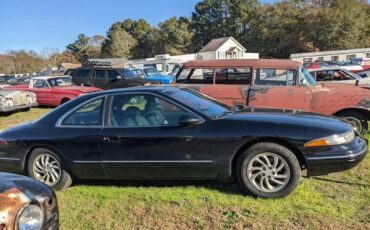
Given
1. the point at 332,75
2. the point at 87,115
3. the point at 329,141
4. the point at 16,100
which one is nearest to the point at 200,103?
the point at 87,115

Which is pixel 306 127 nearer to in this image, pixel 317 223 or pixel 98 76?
pixel 317 223

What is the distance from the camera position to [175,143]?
16.1 feet

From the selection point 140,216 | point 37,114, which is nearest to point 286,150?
point 140,216

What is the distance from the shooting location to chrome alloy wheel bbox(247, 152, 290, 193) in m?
4.72

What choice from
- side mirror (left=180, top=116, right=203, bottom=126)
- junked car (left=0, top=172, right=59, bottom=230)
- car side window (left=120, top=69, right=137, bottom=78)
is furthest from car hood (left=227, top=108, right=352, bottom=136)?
car side window (left=120, top=69, right=137, bottom=78)

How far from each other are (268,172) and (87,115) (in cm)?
248

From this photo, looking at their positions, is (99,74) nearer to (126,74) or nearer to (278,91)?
(126,74)

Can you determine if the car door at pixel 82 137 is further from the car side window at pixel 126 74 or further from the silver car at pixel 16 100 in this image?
the car side window at pixel 126 74

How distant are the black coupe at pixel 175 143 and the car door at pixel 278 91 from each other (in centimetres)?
294

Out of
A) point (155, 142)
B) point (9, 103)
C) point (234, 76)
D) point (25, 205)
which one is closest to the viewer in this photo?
point (25, 205)

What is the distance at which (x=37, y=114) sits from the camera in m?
14.7

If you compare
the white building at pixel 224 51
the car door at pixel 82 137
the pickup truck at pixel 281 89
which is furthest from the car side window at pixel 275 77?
the white building at pixel 224 51

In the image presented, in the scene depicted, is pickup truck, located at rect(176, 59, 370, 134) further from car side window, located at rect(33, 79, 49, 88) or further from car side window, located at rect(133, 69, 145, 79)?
car side window, located at rect(133, 69, 145, 79)

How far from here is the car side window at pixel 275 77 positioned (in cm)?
841
